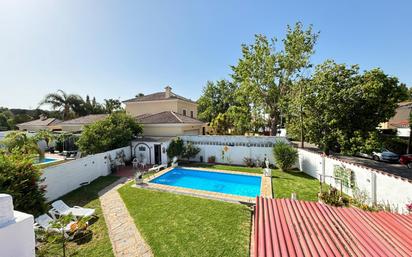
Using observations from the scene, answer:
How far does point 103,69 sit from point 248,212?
75.3ft

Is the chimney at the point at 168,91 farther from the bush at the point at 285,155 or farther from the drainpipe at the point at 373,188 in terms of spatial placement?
the drainpipe at the point at 373,188

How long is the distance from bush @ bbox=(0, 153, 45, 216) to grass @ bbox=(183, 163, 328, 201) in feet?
40.9

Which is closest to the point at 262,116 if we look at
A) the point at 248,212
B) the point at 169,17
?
the point at 169,17

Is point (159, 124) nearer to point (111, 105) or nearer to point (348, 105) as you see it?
point (348, 105)

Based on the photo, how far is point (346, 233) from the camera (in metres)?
A: 3.96

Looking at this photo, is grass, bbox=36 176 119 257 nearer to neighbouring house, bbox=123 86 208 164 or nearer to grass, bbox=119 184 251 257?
grass, bbox=119 184 251 257

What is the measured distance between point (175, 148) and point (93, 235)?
518 inches

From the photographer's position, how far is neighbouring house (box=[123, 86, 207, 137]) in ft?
80.4

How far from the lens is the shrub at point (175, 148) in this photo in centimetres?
2099

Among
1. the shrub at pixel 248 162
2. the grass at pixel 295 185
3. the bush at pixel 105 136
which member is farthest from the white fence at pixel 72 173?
the grass at pixel 295 185

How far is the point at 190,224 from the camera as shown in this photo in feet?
29.1

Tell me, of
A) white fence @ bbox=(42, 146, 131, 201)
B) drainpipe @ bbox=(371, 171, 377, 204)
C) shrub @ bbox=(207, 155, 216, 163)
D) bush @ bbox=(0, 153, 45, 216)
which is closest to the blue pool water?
shrub @ bbox=(207, 155, 216, 163)

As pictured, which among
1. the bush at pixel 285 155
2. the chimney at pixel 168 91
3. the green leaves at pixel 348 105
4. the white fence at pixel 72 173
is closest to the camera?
the white fence at pixel 72 173

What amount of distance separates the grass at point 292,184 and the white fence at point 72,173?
37.6ft
